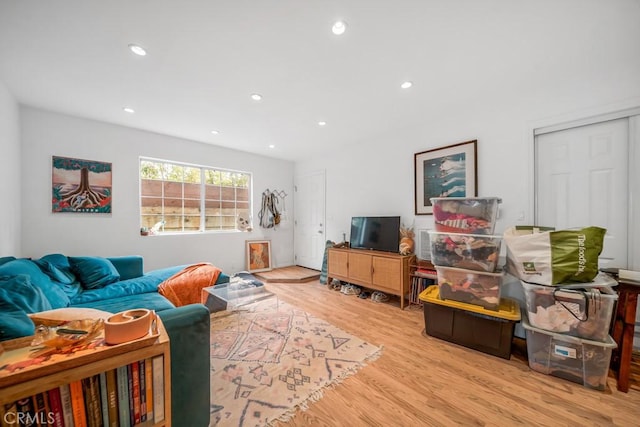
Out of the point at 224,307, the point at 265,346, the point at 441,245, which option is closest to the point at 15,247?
the point at 224,307

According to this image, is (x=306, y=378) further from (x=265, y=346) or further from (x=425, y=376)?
(x=425, y=376)

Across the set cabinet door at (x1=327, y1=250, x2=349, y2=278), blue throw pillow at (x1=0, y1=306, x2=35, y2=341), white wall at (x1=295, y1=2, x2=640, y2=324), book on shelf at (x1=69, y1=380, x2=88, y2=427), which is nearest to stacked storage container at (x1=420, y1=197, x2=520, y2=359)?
white wall at (x1=295, y1=2, x2=640, y2=324)

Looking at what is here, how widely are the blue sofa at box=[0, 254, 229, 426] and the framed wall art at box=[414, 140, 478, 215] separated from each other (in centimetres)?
294

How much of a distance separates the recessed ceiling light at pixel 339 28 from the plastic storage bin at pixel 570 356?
8.74ft

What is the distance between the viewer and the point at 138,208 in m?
3.56

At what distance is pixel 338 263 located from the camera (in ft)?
12.4

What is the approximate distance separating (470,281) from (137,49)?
344 centimetres

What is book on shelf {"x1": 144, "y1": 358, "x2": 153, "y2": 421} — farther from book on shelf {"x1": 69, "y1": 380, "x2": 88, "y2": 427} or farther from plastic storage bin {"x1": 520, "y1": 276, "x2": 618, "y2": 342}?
plastic storage bin {"x1": 520, "y1": 276, "x2": 618, "y2": 342}

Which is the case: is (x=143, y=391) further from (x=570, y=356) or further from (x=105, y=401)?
(x=570, y=356)

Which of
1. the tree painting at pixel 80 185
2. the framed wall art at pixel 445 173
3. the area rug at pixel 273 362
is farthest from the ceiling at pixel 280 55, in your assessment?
the area rug at pixel 273 362

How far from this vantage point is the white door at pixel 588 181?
6.77 ft

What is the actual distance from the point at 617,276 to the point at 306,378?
2519mm

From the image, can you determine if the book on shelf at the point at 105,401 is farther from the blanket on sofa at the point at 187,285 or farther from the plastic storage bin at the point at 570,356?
the plastic storage bin at the point at 570,356

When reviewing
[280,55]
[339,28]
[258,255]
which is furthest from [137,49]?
[258,255]
